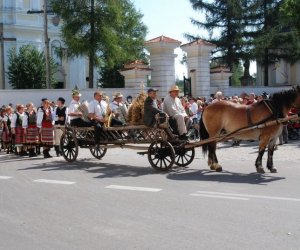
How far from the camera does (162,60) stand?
79.4ft

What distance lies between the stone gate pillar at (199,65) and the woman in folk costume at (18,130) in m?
10.7

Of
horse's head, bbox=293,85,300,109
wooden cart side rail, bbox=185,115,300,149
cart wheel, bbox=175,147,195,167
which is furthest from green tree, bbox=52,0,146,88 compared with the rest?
horse's head, bbox=293,85,300,109

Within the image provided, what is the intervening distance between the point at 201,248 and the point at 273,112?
217 inches

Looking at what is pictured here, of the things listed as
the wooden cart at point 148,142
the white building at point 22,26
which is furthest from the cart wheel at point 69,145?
the white building at point 22,26

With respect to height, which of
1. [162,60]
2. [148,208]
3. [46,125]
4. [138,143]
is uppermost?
[162,60]

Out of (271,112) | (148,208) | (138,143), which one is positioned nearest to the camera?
(148,208)

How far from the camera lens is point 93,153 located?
14.1 meters

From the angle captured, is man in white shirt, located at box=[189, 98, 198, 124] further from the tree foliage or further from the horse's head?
the tree foliage

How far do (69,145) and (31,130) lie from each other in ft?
8.74

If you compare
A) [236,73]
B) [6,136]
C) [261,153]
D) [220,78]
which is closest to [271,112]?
[261,153]

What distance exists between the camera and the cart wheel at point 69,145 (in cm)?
1355

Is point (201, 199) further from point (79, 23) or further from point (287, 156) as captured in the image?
point (79, 23)

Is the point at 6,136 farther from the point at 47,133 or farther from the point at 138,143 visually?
the point at 138,143

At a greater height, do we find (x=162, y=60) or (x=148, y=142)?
(x=162, y=60)
